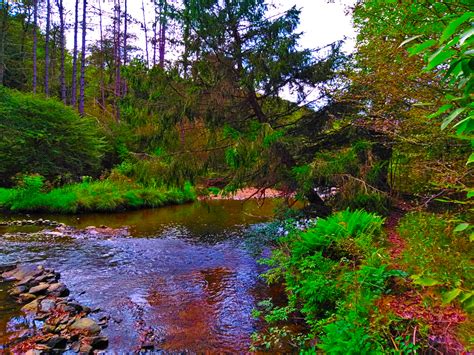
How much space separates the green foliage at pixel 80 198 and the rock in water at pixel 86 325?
7435 millimetres

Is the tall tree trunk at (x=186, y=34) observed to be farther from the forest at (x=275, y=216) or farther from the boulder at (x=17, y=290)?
the boulder at (x=17, y=290)

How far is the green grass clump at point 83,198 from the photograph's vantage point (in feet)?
43.2

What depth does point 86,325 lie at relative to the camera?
4.71 meters

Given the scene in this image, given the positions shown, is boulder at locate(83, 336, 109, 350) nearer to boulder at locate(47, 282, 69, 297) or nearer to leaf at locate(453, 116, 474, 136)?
boulder at locate(47, 282, 69, 297)

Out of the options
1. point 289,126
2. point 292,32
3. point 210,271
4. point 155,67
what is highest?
point 292,32

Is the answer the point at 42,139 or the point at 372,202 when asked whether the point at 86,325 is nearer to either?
the point at 372,202

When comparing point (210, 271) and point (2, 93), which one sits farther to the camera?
point (2, 93)

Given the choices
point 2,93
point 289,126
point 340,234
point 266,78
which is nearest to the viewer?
point 340,234

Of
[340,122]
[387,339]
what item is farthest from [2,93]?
[387,339]

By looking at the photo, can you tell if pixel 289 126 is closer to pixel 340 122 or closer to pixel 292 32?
pixel 340 122

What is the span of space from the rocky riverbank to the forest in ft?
0.09

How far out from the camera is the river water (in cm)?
465

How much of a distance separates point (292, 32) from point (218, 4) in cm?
163

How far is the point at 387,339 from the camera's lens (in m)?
2.99
